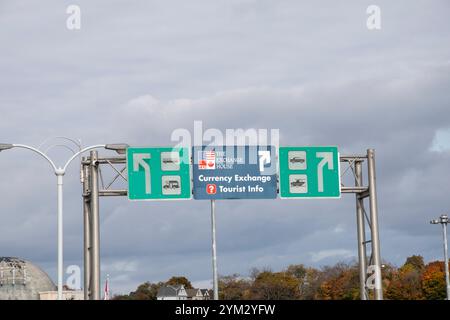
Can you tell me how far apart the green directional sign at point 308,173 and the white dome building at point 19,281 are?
11772 cm

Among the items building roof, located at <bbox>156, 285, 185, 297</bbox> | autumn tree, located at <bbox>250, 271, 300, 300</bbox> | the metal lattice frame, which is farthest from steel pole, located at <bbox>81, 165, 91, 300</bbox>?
building roof, located at <bbox>156, 285, 185, 297</bbox>

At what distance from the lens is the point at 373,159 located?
46.2 metres

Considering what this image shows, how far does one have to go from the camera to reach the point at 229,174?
143 ft

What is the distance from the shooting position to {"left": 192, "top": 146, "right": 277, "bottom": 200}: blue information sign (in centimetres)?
4350

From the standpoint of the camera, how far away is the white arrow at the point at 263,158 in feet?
144

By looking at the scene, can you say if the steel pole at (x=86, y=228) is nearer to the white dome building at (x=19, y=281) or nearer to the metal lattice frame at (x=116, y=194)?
the metal lattice frame at (x=116, y=194)

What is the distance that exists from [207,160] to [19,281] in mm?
123457

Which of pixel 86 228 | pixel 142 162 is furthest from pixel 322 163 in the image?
pixel 86 228

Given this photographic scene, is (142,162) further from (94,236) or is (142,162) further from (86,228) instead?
(86,228)

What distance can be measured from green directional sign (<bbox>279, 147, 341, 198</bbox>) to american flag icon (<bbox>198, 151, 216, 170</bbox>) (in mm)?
3286

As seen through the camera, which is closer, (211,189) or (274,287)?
(211,189)

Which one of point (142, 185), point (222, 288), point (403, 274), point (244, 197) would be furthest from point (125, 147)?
point (222, 288)

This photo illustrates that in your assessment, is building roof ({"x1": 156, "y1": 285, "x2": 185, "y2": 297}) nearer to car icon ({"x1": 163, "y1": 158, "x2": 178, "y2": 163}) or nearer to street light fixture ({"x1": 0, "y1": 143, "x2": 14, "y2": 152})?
car icon ({"x1": 163, "y1": 158, "x2": 178, "y2": 163})
